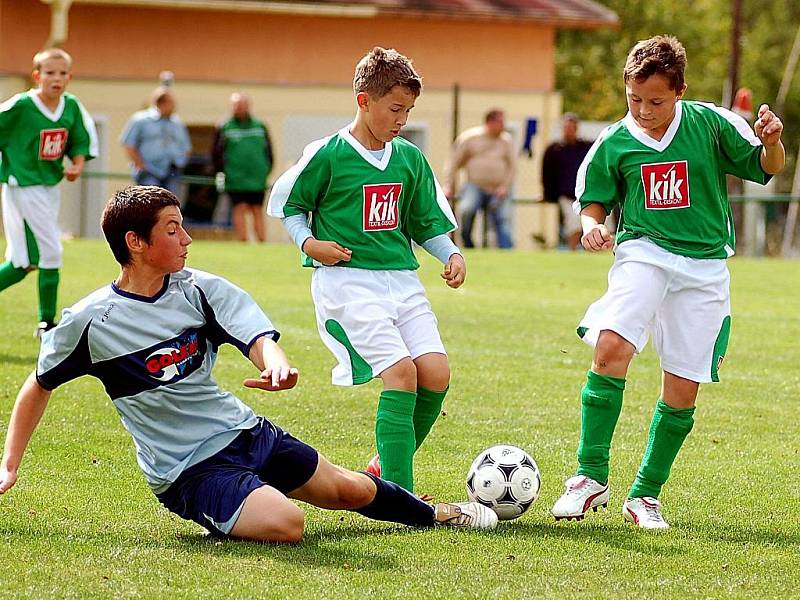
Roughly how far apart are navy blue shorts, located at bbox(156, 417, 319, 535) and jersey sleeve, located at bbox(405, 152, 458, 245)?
3.70ft

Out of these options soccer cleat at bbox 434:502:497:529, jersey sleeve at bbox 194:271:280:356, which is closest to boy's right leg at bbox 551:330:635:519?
soccer cleat at bbox 434:502:497:529

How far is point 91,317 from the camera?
188 inches

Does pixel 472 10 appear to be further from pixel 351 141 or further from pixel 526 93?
pixel 351 141

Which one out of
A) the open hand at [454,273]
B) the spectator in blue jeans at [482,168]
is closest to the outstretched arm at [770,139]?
the open hand at [454,273]

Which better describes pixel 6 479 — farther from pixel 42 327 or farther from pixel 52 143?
pixel 52 143

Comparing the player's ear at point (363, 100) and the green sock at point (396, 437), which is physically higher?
the player's ear at point (363, 100)

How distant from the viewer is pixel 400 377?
5.41m

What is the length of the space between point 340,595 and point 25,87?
22.9 meters

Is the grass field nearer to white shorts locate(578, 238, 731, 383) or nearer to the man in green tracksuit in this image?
white shorts locate(578, 238, 731, 383)

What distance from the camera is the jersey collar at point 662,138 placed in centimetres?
546

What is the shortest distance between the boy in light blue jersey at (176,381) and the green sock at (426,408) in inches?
26.2

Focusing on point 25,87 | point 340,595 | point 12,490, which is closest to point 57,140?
point 12,490

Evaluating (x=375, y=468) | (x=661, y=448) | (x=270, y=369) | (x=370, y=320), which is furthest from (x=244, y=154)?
(x=270, y=369)

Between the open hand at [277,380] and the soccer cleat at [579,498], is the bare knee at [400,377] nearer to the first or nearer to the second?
the soccer cleat at [579,498]
